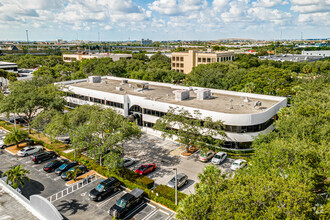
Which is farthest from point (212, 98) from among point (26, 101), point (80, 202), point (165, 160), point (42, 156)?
point (26, 101)

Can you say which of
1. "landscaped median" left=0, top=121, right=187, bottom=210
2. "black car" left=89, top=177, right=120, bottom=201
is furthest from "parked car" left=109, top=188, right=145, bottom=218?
"black car" left=89, top=177, right=120, bottom=201

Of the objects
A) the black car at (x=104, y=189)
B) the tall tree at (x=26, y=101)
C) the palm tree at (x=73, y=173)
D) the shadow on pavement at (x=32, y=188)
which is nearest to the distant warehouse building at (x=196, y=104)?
the tall tree at (x=26, y=101)

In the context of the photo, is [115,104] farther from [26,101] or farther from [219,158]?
[219,158]

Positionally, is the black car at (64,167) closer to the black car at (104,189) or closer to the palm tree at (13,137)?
the black car at (104,189)

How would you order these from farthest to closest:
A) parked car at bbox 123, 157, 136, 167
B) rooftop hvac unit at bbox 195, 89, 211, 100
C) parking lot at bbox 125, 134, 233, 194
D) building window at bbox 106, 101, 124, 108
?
building window at bbox 106, 101, 124, 108
rooftop hvac unit at bbox 195, 89, 211, 100
parked car at bbox 123, 157, 136, 167
parking lot at bbox 125, 134, 233, 194

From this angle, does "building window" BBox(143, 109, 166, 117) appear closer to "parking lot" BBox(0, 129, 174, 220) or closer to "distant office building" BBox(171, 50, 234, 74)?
"parking lot" BBox(0, 129, 174, 220)

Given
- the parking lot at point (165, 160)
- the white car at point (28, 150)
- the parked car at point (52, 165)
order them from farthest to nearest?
the white car at point (28, 150) → the parked car at point (52, 165) → the parking lot at point (165, 160)
